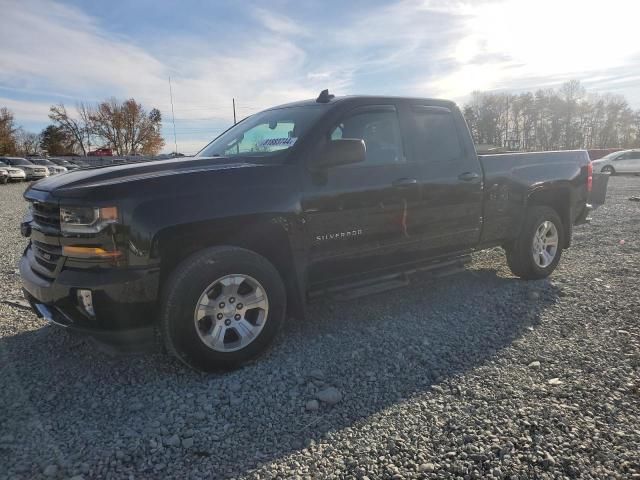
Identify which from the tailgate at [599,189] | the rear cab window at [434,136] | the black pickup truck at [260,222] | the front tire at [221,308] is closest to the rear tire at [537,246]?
the black pickup truck at [260,222]

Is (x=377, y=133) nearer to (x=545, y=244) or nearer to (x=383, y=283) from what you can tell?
(x=383, y=283)

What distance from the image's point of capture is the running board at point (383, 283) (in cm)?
365

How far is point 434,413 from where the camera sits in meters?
2.62

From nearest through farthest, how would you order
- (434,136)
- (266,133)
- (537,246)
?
(266,133)
(434,136)
(537,246)

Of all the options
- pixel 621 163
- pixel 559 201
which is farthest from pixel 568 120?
pixel 559 201

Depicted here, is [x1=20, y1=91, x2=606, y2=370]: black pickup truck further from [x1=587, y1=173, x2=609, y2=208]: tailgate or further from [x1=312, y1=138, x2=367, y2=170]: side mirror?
[x1=587, y1=173, x2=609, y2=208]: tailgate

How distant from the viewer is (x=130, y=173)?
3068 millimetres

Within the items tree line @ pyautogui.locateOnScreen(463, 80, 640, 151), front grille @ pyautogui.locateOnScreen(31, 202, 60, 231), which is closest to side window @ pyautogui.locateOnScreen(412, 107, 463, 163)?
front grille @ pyautogui.locateOnScreen(31, 202, 60, 231)

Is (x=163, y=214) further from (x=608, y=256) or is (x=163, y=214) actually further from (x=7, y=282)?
(x=608, y=256)

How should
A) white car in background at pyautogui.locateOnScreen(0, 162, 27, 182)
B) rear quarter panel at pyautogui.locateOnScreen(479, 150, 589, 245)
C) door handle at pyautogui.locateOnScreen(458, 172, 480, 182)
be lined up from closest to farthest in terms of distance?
door handle at pyautogui.locateOnScreen(458, 172, 480, 182), rear quarter panel at pyautogui.locateOnScreen(479, 150, 589, 245), white car in background at pyautogui.locateOnScreen(0, 162, 27, 182)

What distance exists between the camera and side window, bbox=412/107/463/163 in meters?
4.16

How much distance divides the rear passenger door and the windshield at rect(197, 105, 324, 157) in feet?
3.36

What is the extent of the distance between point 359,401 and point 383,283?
141 cm

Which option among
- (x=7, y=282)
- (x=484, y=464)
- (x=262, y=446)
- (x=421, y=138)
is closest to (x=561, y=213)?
(x=421, y=138)
